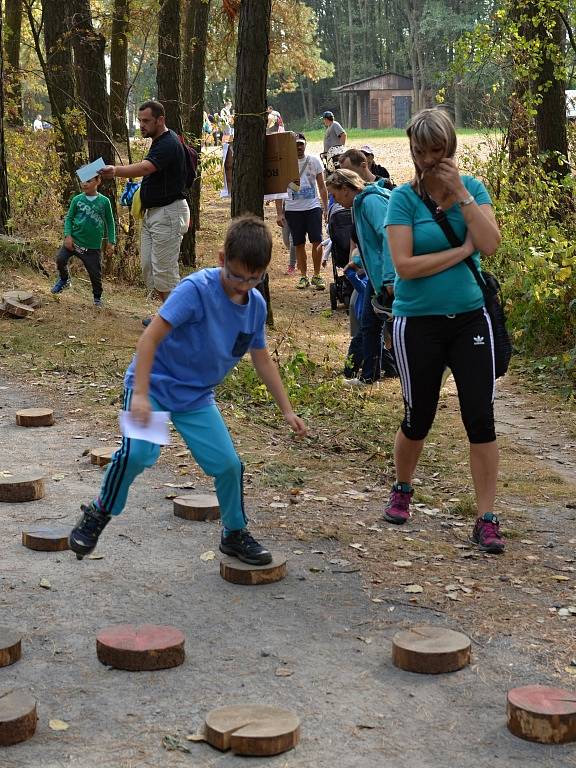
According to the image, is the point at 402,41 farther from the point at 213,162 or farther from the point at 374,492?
the point at 374,492

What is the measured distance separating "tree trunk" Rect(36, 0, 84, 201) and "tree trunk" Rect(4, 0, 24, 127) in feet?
8.03

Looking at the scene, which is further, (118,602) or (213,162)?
(213,162)

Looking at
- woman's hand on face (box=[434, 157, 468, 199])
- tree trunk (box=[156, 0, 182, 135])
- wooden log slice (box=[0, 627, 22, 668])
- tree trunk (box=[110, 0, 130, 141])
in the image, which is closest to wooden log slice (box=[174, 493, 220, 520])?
wooden log slice (box=[0, 627, 22, 668])

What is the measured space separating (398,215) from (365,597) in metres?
1.83

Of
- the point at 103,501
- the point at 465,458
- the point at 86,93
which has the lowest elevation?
the point at 465,458

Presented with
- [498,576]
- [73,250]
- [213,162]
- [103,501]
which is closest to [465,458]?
[498,576]

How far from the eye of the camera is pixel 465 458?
7781 mm

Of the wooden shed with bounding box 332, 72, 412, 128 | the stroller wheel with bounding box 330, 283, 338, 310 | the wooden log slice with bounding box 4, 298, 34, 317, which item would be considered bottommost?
the stroller wheel with bounding box 330, 283, 338, 310

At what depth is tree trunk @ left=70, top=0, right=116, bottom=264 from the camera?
48.8ft

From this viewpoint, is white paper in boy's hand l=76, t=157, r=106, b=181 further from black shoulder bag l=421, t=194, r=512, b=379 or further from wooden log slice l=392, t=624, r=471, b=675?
wooden log slice l=392, t=624, r=471, b=675

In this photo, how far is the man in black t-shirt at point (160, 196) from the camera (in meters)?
10.4

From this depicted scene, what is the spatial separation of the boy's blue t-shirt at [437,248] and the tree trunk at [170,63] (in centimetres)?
1163

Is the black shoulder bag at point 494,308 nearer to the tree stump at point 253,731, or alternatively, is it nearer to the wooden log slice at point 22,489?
the tree stump at point 253,731

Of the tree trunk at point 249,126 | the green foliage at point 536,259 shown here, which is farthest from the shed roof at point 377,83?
the tree trunk at point 249,126
